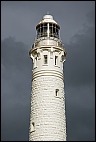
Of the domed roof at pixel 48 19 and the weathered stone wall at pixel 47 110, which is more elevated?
the domed roof at pixel 48 19

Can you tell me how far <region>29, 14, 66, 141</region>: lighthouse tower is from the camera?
40094 millimetres

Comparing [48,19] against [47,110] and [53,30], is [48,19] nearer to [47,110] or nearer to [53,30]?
[53,30]

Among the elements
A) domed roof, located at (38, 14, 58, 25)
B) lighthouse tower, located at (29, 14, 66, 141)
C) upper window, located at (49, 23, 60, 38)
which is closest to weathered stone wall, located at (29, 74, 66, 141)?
lighthouse tower, located at (29, 14, 66, 141)

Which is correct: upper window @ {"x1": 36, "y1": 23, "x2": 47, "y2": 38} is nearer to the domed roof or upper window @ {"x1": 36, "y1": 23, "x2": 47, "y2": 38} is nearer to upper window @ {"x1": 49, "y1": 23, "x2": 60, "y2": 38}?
the domed roof

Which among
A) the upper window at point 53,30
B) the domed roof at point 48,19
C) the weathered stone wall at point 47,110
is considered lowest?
the weathered stone wall at point 47,110

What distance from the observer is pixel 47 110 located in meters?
40.5

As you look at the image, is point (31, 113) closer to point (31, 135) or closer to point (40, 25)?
point (31, 135)

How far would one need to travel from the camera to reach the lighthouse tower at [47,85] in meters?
40.1

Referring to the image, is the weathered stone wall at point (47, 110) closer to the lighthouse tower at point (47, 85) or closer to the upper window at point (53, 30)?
the lighthouse tower at point (47, 85)

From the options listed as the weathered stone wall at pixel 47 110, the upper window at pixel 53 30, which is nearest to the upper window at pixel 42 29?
the upper window at pixel 53 30

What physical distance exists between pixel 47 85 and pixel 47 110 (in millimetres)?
2459

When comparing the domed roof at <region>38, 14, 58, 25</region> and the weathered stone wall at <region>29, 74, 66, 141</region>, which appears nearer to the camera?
the weathered stone wall at <region>29, 74, 66, 141</region>

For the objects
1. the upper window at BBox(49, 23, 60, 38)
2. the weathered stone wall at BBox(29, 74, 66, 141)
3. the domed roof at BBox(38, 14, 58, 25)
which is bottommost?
the weathered stone wall at BBox(29, 74, 66, 141)

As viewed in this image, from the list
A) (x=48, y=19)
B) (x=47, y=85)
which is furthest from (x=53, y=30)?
(x=47, y=85)
